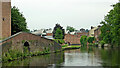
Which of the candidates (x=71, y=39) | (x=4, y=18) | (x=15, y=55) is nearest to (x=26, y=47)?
(x=15, y=55)

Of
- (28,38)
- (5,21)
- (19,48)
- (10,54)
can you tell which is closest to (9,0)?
(5,21)

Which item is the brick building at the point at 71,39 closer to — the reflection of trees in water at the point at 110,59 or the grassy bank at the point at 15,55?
the reflection of trees in water at the point at 110,59

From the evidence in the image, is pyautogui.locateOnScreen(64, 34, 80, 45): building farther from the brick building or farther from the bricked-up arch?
the bricked-up arch

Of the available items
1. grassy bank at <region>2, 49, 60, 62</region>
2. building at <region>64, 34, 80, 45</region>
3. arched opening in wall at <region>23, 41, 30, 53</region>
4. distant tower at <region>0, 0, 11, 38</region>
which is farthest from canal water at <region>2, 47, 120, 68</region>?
building at <region>64, 34, 80, 45</region>

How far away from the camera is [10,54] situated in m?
25.1

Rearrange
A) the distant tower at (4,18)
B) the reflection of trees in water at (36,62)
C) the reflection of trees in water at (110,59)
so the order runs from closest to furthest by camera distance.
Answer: the reflection of trees in water at (110,59), the reflection of trees in water at (36,62), the distant tower at (4,18)

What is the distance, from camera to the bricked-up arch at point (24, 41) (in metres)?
25.5

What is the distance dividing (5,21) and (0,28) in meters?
1.97

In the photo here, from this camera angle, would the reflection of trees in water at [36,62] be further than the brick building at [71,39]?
No

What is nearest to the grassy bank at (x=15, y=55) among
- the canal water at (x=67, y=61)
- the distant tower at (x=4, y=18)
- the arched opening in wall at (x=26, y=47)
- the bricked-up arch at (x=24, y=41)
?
the arched opening in wall at (x=26, y=47)

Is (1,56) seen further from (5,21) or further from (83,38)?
(83,38)

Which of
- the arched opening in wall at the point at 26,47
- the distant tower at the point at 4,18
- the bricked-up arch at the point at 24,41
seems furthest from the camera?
the distant tower at the point at 4,18

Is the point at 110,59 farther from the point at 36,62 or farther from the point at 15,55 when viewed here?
the point at 15,55

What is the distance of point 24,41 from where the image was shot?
2998 centimetres
